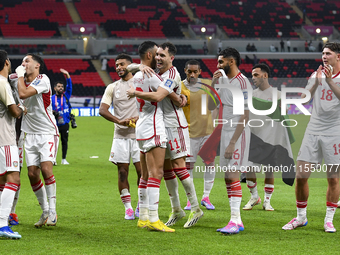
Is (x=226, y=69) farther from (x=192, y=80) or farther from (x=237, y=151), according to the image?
(x=192, y=80)

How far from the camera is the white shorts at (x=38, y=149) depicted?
5336 millimetres

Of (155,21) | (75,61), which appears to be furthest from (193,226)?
(155,21)

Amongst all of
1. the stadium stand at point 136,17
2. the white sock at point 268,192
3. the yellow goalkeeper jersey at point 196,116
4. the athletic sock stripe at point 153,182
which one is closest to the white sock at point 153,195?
the athletic sock stripe at point 153,182

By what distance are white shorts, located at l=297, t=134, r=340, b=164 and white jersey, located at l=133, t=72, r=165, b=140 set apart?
1.62 meters

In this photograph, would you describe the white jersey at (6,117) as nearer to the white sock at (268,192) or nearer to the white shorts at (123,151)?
the white shorts at (123,151)

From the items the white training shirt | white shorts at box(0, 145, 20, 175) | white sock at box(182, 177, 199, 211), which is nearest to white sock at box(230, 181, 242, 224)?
white sock at box(182, 177, 199, 211)

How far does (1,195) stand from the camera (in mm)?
4969

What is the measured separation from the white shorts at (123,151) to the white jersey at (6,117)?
1.53 m

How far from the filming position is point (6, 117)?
4996 mm

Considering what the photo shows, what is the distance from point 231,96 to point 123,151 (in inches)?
70.5

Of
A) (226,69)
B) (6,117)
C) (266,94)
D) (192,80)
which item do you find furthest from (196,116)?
(6,117)

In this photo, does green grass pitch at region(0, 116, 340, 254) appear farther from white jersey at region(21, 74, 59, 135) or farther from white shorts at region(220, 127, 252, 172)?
white jersey at region(21, 74, 59, 135)

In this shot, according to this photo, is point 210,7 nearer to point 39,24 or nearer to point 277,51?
point 277,51

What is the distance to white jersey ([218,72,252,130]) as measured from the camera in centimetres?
514
